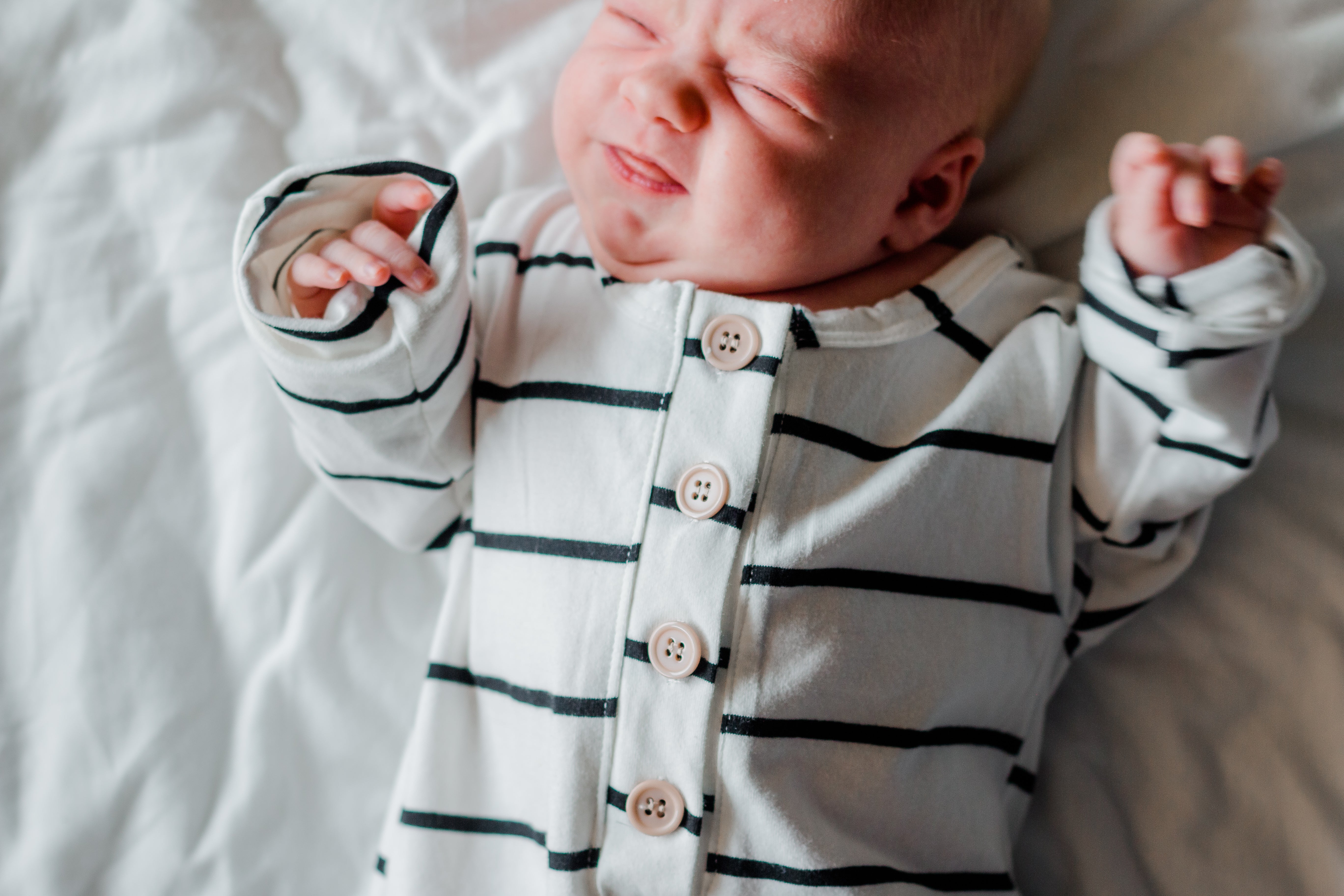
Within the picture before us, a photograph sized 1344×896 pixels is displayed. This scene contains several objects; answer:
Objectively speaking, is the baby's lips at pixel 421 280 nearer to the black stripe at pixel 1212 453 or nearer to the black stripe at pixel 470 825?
the black stripe at pixel 470 825

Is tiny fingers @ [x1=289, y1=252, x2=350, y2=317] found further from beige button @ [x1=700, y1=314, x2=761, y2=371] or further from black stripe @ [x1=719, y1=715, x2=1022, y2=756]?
black stripe @ [x1=719, y1=715, x2=1022, y2=756]

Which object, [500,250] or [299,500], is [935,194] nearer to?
[500,250]

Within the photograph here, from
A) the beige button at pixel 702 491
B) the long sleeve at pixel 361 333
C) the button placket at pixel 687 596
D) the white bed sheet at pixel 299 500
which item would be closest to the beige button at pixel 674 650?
Result: the button placket at pixel 687 596

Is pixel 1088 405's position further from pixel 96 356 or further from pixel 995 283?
pixel 96 356

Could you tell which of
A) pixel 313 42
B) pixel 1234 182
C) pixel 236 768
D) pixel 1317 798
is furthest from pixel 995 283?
pixel 236 768

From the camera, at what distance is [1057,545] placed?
108 cm

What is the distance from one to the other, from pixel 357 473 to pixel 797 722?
0.51 meters

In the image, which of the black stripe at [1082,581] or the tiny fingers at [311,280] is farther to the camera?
the black stripe at [1082,581]

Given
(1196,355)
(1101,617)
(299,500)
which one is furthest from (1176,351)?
(299,500)

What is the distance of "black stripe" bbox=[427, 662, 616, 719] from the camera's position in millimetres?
959

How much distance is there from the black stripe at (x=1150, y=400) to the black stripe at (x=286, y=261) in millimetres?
767

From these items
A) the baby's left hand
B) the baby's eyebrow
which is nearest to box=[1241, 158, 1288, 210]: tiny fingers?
the baby's left hand

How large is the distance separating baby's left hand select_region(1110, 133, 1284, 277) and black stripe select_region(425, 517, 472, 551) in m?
0.74

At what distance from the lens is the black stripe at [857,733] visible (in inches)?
37.2
